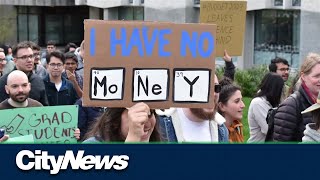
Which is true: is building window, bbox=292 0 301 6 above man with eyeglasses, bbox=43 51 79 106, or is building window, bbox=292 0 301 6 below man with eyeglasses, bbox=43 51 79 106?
above

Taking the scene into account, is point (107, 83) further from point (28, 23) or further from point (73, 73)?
point (28, 23)

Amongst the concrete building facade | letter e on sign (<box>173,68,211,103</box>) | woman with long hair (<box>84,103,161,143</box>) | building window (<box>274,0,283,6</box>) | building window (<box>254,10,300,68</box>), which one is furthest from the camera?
building window (<box>274,0,283,6</box>)

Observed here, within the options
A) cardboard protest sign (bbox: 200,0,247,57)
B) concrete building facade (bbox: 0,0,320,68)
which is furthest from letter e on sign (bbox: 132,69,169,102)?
concrete building facade (bbox: 0,0,320,68)

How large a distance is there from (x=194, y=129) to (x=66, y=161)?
6.22 feet

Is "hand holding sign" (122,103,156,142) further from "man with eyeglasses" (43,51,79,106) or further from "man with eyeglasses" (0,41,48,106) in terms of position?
"man with eyeglasses" (43,51,79,106)

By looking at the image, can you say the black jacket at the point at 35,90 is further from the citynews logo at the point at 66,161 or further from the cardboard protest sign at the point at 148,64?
the citynews logo at the point at 66,161

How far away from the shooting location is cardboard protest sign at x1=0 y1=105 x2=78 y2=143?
5.45m

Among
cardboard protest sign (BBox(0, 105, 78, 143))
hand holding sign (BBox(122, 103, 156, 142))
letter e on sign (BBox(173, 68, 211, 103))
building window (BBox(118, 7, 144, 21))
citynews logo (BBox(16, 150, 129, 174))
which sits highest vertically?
building window (BBox(118, 7, 144, 21))

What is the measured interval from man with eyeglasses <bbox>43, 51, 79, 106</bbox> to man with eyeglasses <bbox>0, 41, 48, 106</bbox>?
10.3 inches

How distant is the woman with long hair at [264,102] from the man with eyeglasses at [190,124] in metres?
1.77

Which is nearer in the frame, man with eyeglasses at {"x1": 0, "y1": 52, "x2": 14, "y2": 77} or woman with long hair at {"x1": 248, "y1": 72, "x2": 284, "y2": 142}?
woman with long hair at {"x1": 248, "y1": 72, "x2": 284, "y2": 142}

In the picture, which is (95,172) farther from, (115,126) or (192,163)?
(115,126)

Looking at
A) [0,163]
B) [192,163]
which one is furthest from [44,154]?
[192,163]

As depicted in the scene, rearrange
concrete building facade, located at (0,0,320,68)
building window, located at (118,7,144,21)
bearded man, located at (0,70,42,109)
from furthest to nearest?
building window, located at (118,7,144,21) < concrete building facade, located at (0,0,320,68) < bearded man, located at (0,70,42,109)
